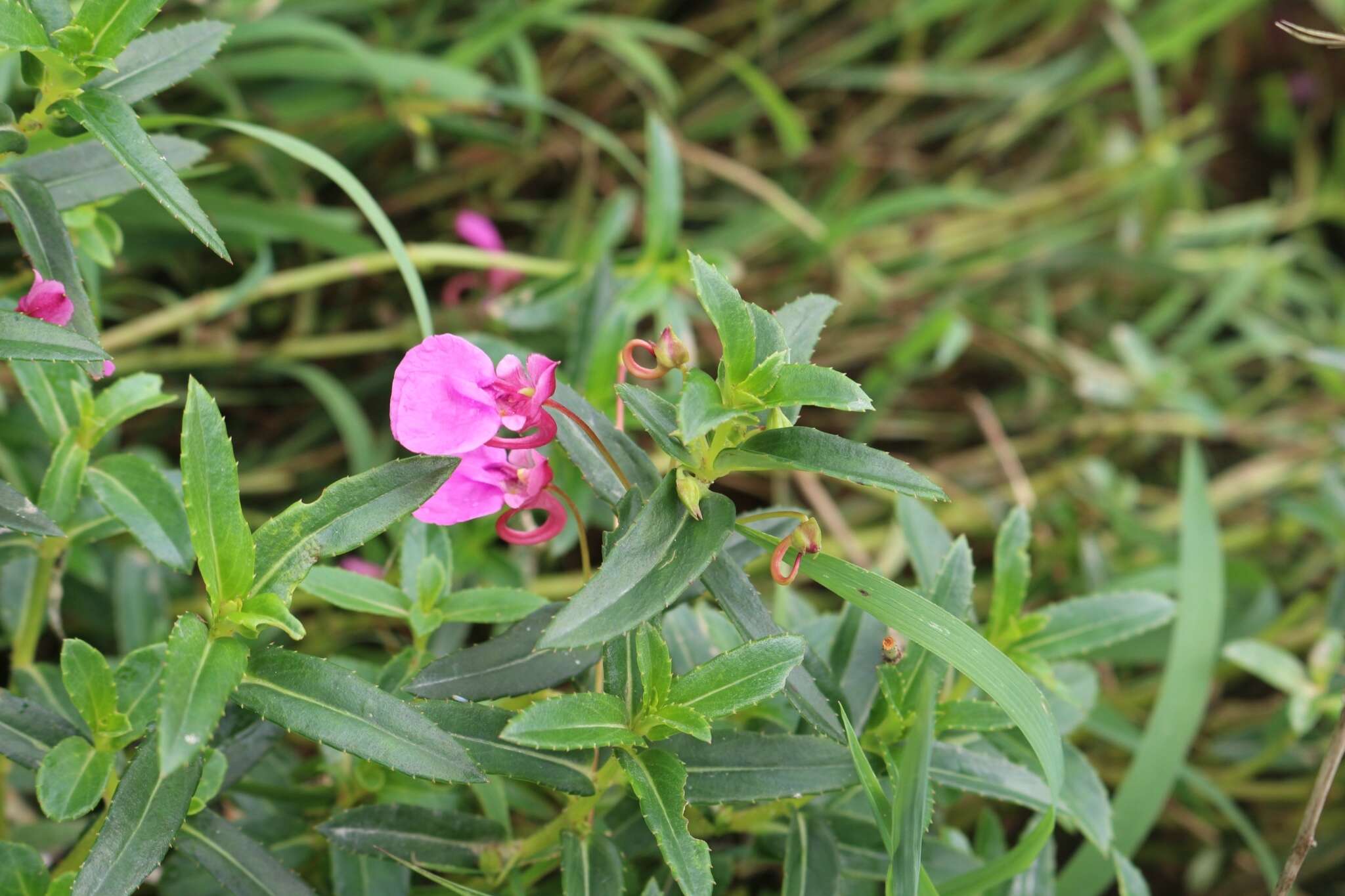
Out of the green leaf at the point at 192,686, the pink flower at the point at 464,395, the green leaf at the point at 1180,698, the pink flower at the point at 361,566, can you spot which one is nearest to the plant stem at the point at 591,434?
the pink flower at the point at 464,395

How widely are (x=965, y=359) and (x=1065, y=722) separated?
1060 mm

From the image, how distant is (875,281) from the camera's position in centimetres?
166

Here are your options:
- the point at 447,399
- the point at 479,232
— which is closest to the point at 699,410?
the point at 447,399

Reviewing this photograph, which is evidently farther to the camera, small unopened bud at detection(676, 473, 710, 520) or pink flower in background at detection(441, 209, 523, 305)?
pink flower in background at detection(441, 209, 523, 305)

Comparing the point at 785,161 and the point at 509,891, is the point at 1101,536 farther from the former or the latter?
the point at 509,891

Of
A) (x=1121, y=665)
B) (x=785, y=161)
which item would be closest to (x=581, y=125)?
(x=785, y=161)


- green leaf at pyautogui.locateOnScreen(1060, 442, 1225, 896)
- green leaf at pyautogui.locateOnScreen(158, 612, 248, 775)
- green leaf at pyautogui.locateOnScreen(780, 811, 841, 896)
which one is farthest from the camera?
green leaf at pyautogui.locateOnScreen(1060, 442, 1225, 896)

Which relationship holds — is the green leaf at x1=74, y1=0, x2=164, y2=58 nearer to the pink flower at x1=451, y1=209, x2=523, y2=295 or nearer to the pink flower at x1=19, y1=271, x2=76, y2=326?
the pink flower at x1=19, y1=271, x2=76, y2=326

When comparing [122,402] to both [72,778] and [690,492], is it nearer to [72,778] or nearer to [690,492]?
[72,778]

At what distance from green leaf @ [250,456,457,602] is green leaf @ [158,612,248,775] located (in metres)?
0.05

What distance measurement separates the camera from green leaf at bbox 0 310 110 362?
1.98 ft

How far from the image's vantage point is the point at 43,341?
2.01 feet

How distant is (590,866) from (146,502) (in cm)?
41

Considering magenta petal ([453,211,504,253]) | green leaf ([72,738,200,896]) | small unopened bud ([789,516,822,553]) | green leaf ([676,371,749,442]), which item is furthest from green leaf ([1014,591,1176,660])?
magenta petal ([453,211,504,253])
